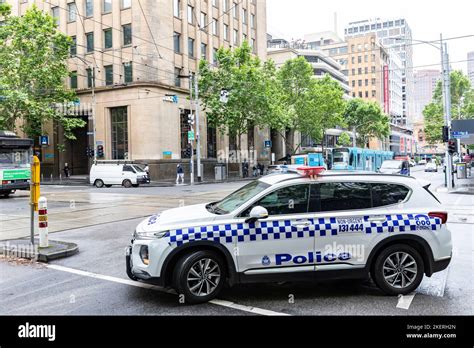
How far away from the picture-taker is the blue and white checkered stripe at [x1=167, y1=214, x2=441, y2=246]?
208 inches

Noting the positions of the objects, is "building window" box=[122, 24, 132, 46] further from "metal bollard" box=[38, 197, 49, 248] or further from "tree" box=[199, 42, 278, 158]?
"metal bollard" box=[38, 197, 49, 248]

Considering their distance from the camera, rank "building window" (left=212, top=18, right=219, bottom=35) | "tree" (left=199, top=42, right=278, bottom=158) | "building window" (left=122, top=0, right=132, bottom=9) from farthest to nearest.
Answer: "building window" (left=212, top=18, right=219, bottom=35), "tree" (left=199, top=42, right=278, bottom=158), "building window" (left=122, top=0, right=132, bottom=9)

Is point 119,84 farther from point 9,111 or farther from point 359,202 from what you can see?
point 359,202

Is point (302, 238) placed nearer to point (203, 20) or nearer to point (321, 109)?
point (203, 20)

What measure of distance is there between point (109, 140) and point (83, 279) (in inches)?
1417

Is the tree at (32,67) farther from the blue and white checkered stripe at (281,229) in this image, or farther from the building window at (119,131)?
the blue and white checkered stripe at (281,229)

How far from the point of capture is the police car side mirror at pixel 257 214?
5.26m

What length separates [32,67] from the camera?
118 ft

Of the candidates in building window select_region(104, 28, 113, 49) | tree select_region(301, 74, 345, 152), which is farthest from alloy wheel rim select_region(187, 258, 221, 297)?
tree select_region(301, 74, 345, 152)

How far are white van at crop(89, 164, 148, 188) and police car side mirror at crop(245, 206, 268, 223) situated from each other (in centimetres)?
2756

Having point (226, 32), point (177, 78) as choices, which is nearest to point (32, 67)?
point (177, 78)

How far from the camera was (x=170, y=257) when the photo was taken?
524 cm

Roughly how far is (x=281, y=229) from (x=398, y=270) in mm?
1654
